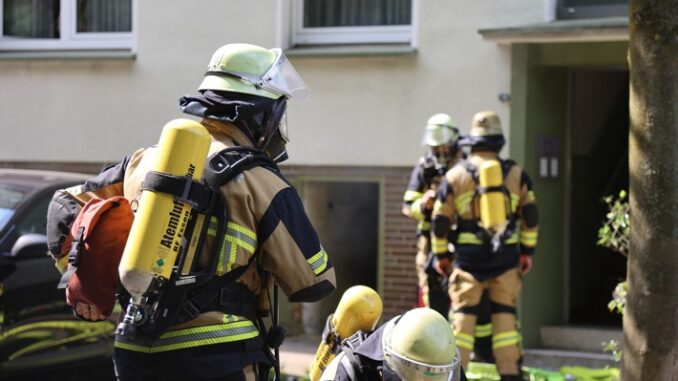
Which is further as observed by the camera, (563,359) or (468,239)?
(563,359)

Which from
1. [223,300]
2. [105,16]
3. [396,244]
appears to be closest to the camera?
[223,300]

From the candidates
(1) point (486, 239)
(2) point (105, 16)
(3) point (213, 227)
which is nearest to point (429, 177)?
(1) point (486, 239)

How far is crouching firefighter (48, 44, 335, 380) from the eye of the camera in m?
3.54

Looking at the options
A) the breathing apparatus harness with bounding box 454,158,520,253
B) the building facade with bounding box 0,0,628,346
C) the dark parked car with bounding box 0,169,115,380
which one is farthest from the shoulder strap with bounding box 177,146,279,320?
the building facade with bounding box 0,0,628,346

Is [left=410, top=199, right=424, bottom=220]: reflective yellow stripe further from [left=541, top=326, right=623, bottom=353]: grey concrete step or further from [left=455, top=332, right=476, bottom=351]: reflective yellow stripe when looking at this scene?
[left=541, top=326, right=623, bottom=353]: grey concrete step

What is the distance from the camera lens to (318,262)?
3787 millimetres

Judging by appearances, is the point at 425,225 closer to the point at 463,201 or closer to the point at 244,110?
the point at 463,201

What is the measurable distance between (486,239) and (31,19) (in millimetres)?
6168

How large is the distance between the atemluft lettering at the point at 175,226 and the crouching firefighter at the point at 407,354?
0.67 meters

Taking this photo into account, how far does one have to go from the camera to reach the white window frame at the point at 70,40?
451 inches

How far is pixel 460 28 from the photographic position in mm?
9805

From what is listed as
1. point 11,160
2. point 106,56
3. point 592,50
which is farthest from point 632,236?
point 11,160

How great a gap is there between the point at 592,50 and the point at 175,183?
6.51m

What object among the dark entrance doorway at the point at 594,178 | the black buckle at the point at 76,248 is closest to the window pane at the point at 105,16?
the dark entrance doorway at the point at 594,178
